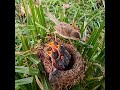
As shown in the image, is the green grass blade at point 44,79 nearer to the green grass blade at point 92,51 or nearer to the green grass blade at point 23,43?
the green grass blade at point 23,43

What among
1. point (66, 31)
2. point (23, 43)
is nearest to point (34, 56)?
point (23, 43)

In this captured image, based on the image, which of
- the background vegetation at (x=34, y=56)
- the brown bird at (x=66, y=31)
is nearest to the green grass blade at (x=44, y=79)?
the background vegetation at (x=34, y=56)

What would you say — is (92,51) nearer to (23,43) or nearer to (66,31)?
(66,31)

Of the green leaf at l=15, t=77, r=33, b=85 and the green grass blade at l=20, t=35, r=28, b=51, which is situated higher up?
the green grass blade at l=20, t=35, r=28, b=51

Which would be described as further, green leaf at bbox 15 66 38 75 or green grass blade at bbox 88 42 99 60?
green grass blade at bbox 88 42 99 60

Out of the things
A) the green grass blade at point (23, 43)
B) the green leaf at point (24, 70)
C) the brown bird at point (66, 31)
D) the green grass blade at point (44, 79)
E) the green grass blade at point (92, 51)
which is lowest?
the green grass blade at point (44, 79)

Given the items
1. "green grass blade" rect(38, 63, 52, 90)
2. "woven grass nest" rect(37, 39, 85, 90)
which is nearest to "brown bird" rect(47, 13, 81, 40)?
"woven grass nest" rect(37, 39, 85, 90)

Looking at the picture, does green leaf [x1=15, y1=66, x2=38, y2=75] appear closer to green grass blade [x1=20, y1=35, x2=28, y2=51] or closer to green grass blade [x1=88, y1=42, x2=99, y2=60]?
green grass blade [x1=20, y1=35, x2=28, y2=51]

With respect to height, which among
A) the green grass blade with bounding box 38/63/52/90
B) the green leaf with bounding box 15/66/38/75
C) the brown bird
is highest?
the brown bird

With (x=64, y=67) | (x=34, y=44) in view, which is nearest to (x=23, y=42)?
(x=34, y=44)
